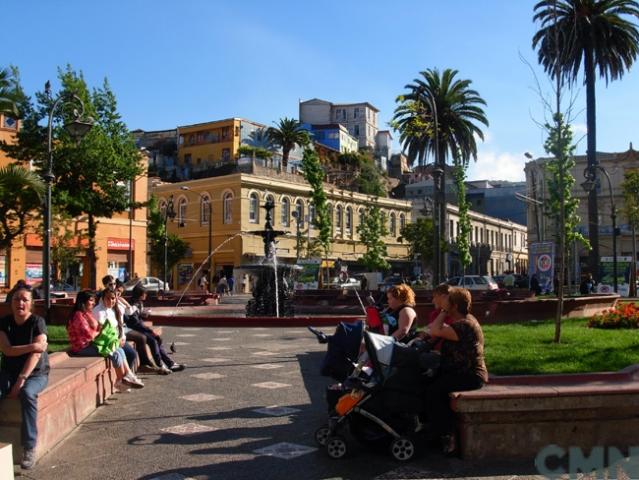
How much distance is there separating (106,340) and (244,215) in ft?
150

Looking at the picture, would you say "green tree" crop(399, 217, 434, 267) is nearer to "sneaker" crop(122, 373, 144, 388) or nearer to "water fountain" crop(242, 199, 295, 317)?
"water fountain" crop(242, 199, 295, 317)

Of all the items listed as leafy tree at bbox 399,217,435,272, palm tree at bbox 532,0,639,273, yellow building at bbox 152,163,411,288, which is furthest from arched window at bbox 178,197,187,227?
palm tree at bbox 532,0,639,273

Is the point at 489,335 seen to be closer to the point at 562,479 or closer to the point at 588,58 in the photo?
the point at 562,479

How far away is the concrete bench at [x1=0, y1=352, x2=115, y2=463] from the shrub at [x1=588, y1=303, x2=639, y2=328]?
9726mm

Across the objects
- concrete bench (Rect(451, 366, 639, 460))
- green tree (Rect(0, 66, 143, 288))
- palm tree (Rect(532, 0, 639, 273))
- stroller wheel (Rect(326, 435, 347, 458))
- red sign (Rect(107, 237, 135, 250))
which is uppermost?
Answer: palm tree (Rect(532, 0, 639, 273))

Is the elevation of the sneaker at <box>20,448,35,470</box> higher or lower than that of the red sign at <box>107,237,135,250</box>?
lower

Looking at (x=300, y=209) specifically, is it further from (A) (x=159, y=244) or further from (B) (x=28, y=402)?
(B) (x=28, y=402)

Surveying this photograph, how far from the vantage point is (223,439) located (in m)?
6.52

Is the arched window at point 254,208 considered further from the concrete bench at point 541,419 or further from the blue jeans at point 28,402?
the concrete bench at point 541,419

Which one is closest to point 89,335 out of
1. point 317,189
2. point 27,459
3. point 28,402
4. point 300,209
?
point 28,402

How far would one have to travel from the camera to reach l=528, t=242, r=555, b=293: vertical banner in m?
33.7

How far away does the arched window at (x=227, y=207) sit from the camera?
5488 cm

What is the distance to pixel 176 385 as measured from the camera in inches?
372

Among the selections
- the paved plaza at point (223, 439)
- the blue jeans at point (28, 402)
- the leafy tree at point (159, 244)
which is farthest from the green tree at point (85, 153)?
Result: the leafy tree at point (159, 244)
